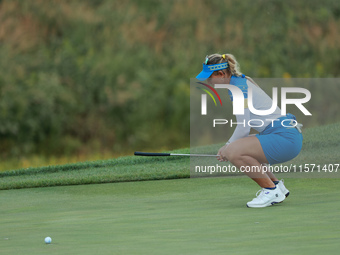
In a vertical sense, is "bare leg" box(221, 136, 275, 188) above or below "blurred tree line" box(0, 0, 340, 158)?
below

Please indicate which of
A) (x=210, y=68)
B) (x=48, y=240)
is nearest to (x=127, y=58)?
(x=210, y=68)

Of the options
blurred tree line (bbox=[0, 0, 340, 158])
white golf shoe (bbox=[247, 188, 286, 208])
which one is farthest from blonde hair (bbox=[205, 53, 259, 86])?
blurred tree line (bbox=[0, 0, 340, 158])

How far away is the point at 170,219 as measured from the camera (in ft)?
19.1

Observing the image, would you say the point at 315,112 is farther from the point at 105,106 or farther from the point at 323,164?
the point at 323,164

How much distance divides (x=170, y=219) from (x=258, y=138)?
1.29 metres

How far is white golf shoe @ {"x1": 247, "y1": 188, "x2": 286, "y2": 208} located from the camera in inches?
252

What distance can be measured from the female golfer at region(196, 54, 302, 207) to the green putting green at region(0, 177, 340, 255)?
1.02 ft

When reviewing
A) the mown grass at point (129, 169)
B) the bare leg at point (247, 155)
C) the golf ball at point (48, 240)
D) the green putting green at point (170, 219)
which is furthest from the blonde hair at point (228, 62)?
the mown grass at point (129, 169)

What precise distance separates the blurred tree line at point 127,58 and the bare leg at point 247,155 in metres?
11.5

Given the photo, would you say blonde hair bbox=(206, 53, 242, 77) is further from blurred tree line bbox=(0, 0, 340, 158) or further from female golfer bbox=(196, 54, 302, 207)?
blurred tree line bbox=(0, 0, 340, 158)

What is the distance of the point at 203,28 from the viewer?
2267cm

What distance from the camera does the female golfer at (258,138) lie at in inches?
256

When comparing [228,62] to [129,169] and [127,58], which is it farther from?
[127,58]

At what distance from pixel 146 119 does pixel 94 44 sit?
3.29 meters
